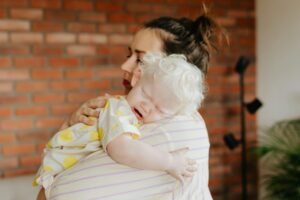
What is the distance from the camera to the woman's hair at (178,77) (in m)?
1.08

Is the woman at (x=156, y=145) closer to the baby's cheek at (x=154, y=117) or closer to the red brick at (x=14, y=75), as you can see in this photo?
the baby's cheek at (x=154, y=117)

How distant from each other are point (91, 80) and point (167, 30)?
1.59 meters

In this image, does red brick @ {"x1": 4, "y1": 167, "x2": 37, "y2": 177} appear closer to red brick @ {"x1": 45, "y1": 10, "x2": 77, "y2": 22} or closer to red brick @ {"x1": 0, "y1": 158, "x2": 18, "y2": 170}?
red brick @ {"x1": 0, "y1": 158, "x2": 18, "y2": 170}

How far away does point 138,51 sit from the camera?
4.23 feet

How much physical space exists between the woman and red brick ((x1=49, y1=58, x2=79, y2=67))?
146 cm

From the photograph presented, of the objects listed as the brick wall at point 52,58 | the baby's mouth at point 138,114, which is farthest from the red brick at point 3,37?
the baby's mouth at point 138,114

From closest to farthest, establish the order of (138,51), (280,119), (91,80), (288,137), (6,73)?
(138,51), (6,73), (91,80), (288,137), (280,119)

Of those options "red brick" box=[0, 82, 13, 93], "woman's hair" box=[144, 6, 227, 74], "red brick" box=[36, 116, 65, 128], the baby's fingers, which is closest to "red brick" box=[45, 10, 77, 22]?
"red brick" box=[0, 82, 13, 93]

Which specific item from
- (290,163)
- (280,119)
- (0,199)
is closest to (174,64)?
(0,199)

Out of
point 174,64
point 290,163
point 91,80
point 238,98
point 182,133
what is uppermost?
point 174,64

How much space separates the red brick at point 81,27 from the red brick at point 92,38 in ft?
0.10

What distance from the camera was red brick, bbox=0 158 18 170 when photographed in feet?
8.47

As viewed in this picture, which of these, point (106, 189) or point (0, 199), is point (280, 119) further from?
point (106, 189)

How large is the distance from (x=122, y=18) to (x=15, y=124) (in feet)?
3.15
